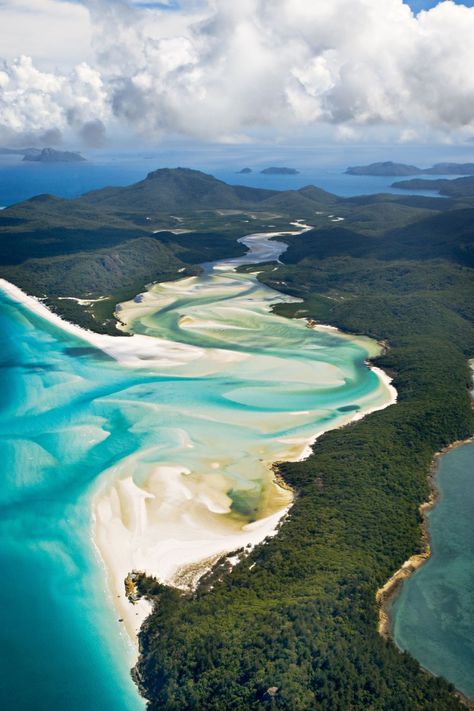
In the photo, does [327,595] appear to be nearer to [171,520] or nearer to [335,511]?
[335,511]

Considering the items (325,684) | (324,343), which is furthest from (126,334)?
(325,684)

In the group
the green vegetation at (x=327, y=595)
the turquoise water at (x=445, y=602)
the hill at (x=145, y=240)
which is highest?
the hill at (x=145, y=240)

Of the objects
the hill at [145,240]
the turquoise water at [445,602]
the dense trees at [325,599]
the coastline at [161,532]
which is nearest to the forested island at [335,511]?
the dense trees at [325,599]

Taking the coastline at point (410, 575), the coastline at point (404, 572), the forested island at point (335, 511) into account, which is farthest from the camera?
the coastline at point (404, 572)

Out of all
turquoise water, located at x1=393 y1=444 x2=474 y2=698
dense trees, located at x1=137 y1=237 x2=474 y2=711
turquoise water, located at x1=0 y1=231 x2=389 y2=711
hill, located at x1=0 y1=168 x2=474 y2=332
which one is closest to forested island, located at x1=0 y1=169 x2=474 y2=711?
dense trees, located at x1=137 y1=237 x2=474 y2=711

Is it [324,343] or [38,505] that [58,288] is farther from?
[38,505]

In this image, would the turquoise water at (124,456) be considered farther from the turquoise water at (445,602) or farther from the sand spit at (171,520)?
the turquoise water at (445,602)
